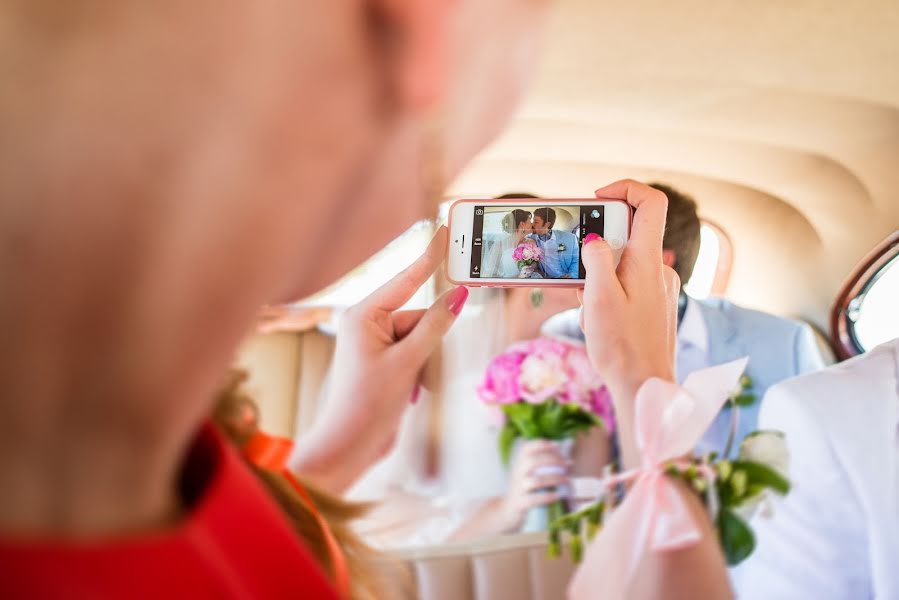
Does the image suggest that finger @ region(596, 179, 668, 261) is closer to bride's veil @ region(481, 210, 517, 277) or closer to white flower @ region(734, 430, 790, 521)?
bride's veil @ region(481, 210, 517, 277)

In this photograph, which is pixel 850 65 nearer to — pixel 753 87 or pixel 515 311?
pixel 753 87

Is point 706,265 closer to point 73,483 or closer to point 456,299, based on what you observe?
point 456,299

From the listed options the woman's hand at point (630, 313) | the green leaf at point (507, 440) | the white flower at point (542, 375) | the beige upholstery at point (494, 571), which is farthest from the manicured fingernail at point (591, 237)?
the beige upholstery at point (494, 571)

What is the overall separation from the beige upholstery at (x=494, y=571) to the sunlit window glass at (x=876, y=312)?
460mm

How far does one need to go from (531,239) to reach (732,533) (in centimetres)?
25

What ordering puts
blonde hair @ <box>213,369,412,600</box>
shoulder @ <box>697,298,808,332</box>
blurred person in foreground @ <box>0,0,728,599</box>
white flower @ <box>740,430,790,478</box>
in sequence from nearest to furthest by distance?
blurred person in foreground @ <box>0,0,728,599</box>, blonde hair @ <box>213,369,412,600</box>, white flower @ <box>740,430,790,478</box>, shoulder @ <box>697,298,808,332</box>

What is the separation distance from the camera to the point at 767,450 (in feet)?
1.79

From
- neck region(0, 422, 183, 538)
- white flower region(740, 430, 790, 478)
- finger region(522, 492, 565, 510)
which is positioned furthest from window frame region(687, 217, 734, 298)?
neck region(0, 422, 183, 538)

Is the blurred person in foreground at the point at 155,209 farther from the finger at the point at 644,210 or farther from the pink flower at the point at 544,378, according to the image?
the pink flower at the point at 544,378

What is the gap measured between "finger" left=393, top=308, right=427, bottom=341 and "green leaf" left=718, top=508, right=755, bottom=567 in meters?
0.25

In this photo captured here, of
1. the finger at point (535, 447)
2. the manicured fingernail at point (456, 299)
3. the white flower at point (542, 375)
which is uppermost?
the manicured fingernail at point (456, 299)

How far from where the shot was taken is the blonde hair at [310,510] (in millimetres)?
309

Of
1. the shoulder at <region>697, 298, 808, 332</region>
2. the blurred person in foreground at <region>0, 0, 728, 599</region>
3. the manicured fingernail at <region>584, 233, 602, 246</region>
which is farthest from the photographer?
the shoulder at <region>697, 298, 808, 332</region>

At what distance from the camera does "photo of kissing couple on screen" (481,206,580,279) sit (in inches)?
17.0
